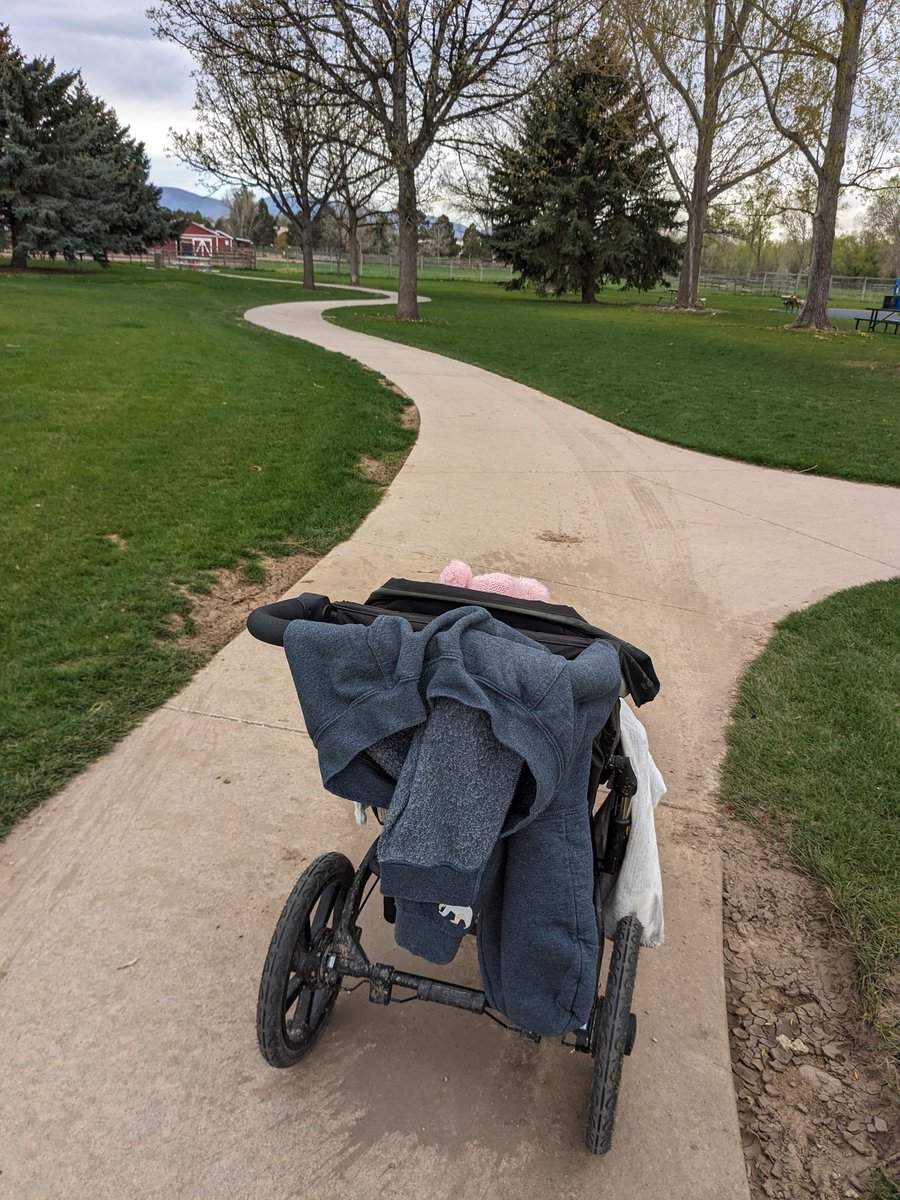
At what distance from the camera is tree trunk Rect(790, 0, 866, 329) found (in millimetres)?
17052

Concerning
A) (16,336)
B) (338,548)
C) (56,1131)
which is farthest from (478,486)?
(16,336)

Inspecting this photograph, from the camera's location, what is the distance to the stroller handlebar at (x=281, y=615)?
1.66 metres

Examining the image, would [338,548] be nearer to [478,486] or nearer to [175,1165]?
[478,486]

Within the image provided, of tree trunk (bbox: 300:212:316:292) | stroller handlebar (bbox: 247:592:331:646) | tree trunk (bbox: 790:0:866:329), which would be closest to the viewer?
stroller handlebar (bbox: 247:592:331:646)

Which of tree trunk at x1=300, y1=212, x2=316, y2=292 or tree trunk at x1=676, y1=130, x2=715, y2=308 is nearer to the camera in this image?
tree trunk at x1=676, y1=130, x2=715, y2=308

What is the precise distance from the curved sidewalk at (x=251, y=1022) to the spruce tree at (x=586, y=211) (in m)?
33.4

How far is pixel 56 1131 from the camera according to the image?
172cm

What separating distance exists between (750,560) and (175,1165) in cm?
480

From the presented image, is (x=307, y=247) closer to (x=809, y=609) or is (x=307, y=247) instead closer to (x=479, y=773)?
(x=809, y=609)

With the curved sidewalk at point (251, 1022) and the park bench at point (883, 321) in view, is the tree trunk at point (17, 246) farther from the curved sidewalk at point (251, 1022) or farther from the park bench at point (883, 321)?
the curved sidewalk at point (251, 1022)

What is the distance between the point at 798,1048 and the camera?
2.07 metres

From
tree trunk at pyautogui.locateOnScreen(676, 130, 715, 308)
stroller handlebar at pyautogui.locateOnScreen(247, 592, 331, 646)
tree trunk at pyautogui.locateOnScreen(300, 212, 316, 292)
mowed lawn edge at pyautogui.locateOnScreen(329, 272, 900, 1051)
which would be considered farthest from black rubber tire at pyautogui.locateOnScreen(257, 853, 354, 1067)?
tree trunk at pyautogui.locateOnScreen(300, 212, 316, 292)

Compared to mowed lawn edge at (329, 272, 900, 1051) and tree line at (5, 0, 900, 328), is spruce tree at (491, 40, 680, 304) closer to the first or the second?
tree line at (5, 0, 900, 328)

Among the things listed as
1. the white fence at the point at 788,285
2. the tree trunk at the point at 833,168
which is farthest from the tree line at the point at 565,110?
the white fence at the point at 788,285
